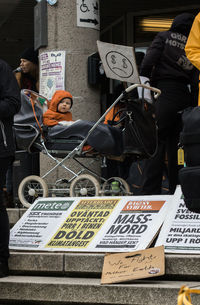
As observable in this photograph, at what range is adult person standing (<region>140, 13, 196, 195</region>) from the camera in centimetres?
685

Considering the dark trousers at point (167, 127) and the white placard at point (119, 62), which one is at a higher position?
the white placard at point (119, 62)

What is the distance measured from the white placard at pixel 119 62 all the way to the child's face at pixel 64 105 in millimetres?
A: 1264

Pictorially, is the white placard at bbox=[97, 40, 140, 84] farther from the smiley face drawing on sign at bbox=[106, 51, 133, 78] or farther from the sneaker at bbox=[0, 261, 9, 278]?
the sneaker at bbox=[0, 261, 9, 278]

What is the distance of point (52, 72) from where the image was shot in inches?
337

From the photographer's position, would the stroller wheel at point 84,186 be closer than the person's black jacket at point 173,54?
No

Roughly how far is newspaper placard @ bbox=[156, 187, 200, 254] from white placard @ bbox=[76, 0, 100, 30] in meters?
3.91

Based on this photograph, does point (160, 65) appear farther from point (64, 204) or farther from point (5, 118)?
point (5, 118)

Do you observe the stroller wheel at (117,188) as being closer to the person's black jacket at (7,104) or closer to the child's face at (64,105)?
the child's face at (64,105)

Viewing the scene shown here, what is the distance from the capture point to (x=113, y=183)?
7539 millimetres

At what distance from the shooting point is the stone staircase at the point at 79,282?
14.7 ft

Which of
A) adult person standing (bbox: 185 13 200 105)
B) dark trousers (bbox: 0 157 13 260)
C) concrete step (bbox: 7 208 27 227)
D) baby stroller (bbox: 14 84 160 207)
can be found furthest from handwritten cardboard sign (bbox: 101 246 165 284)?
baby stroller (bbox: 14 84 160 207)

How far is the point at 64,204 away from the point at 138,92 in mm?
1863

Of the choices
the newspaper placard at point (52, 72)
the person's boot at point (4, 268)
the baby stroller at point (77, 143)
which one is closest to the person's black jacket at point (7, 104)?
the person's boot at point (4, 268)

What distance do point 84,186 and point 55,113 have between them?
0.90 metres
